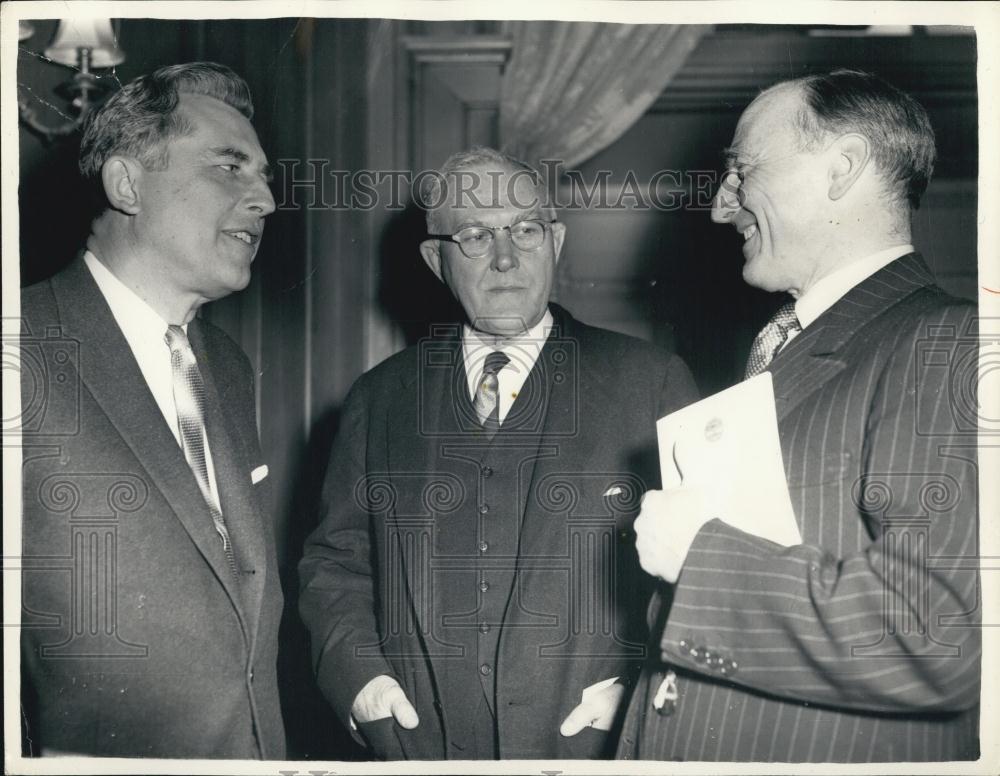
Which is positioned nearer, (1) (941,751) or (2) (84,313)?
(1) (941,751)

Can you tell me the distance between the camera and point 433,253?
1.89m

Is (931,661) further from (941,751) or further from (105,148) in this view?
(105,148)

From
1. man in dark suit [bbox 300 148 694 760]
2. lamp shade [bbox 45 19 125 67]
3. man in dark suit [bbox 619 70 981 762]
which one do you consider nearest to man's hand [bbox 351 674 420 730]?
man in dark suit [bbox 300 148 694 760]

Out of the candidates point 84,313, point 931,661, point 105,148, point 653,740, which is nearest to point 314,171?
point 105,148

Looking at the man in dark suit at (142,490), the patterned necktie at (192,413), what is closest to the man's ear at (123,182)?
the man in dark suit at (142,490)

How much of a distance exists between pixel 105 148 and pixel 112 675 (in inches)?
35.4

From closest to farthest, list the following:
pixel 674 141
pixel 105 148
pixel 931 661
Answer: pixel 931 661 → pixel 105 148 → pixel 674 141

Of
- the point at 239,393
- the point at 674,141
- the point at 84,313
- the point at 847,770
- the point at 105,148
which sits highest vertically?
the point at 674,141

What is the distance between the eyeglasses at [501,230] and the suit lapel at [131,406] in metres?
0.63

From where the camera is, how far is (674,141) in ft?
8.64

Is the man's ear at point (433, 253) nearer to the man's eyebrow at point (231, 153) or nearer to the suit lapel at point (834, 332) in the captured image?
the man's eyebrow at point (231, 153)

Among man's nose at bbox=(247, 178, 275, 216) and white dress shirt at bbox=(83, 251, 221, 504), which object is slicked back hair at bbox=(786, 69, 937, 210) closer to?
man's nose at bbox=(247, 178, 275, 216)

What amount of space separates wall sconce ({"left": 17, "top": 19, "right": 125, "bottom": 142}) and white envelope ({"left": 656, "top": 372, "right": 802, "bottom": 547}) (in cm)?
122

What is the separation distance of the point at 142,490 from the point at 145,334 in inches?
10.5
